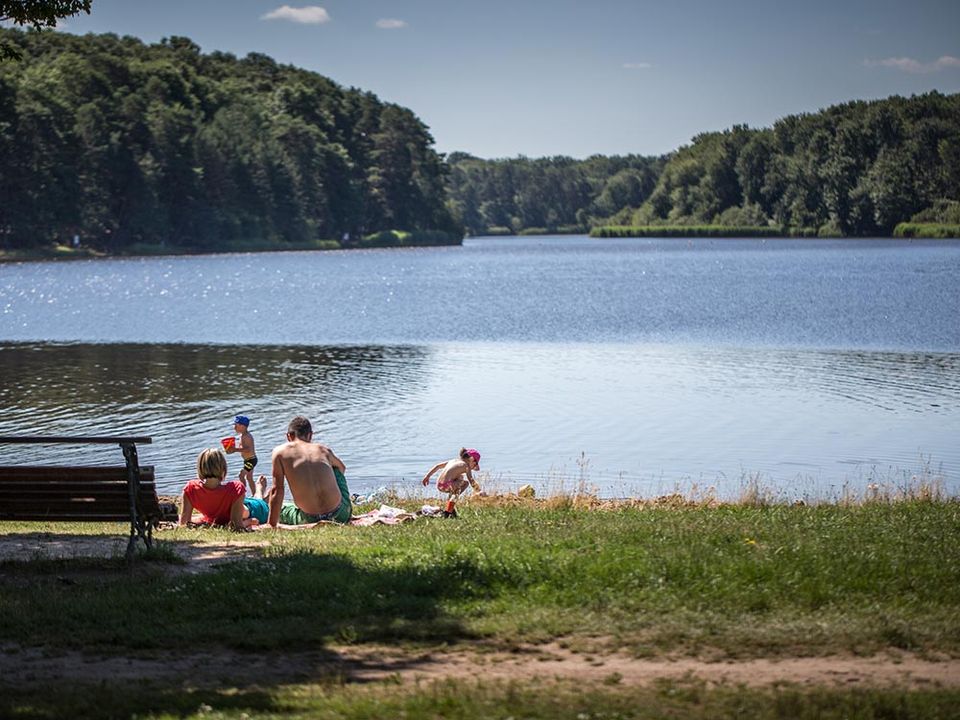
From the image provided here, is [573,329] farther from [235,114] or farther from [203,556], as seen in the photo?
[235,114]

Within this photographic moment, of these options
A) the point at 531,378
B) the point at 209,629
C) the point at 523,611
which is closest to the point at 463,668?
the point at 523,611

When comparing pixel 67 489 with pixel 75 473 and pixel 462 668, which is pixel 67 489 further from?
pixel 462 668

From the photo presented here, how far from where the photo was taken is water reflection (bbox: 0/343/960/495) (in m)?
23.3

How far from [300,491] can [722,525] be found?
490cm

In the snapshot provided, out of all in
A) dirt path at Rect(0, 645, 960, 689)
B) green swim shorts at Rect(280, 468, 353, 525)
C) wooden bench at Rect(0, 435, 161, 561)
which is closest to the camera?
dirt path at Rect(0, 645, 960, 689)

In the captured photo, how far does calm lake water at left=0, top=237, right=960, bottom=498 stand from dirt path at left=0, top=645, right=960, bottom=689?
11.9 meters

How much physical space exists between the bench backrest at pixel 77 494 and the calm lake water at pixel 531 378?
8.87 metres

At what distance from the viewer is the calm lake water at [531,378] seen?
78.7 ft

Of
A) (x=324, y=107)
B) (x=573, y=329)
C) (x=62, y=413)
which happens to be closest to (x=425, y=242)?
(x=324, y=107)

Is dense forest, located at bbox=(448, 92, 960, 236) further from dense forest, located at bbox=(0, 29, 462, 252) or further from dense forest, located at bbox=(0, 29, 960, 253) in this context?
dense forest, located at bbox=(0, 29, 462, 252)

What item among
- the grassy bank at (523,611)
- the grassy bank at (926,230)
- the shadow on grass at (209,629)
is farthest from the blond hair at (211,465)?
the grassy bank at (926,230)

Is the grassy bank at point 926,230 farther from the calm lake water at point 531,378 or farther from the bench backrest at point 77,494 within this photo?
the bench backrest at point 77,494

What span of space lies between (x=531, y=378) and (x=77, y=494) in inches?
1001

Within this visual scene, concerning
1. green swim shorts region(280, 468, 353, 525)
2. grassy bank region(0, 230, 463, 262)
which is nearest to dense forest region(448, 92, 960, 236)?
grassy bank region(0, 230, 463, 262)
